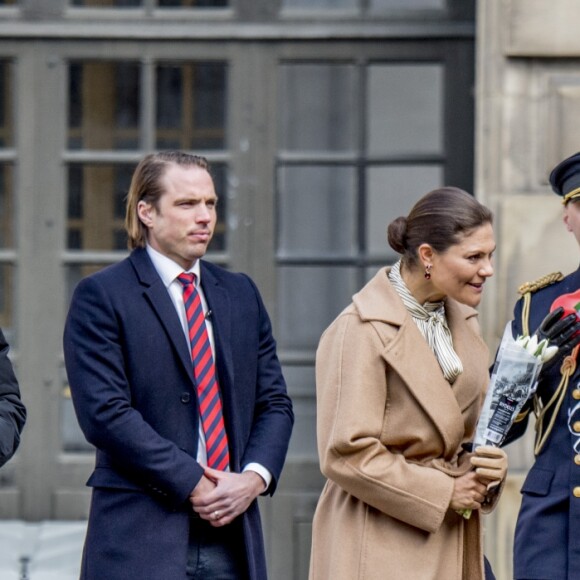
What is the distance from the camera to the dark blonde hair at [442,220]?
4.56 meters

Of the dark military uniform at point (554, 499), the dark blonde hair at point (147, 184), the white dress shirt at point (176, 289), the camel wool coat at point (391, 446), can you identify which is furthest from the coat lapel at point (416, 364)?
the dark blonde hair at point (147, 184)

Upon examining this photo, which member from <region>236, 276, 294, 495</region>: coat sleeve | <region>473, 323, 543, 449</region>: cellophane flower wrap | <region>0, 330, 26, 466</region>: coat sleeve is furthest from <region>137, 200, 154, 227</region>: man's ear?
<region>473, 323, 543, 449</region>: cellophane flower wrap

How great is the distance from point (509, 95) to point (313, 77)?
1.20m

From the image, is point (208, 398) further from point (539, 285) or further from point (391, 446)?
point (539, 285)

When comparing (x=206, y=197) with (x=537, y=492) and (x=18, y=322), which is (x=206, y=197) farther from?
(x=18, y=322)

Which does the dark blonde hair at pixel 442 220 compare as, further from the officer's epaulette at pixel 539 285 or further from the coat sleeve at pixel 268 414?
the coat sleeve at pixel 268 414

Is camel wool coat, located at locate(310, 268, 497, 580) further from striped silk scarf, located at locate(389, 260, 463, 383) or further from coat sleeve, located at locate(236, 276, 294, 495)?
coat sleeve, located at locate(236, 276, 294, 495)

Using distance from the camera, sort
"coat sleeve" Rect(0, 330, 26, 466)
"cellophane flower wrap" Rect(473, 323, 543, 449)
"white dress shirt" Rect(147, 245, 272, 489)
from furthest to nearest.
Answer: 1. "white dress shirt" Rect(147, 245, 272, 489)
2. "cellophane flower wrap" Rect(473, 323, 543, 449)
3. "coat sleeve" Rect(0, 330, 26, 466)

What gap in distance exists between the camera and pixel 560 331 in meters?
4.43

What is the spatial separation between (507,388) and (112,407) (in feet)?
3.95

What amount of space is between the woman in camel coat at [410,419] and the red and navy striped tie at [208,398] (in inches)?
12.8

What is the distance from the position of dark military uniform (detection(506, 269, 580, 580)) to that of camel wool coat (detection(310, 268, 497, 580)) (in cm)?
17

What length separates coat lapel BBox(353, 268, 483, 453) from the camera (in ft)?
15.1

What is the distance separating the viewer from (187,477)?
446 centimetres
